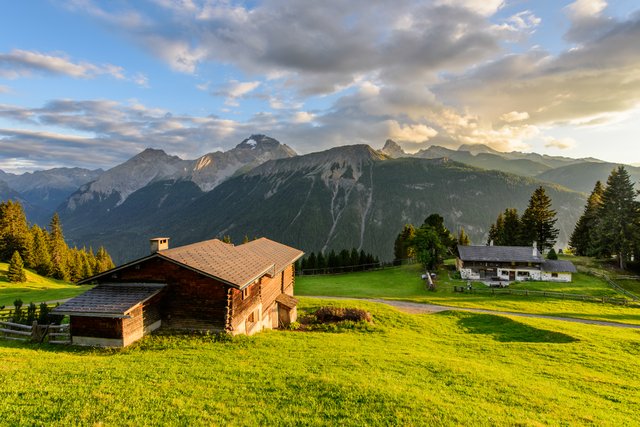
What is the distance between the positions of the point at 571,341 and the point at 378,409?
23.6 m

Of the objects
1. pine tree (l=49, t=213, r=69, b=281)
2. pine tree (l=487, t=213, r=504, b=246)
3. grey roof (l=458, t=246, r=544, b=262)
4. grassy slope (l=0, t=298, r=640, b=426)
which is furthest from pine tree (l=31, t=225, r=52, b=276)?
pine tree (l=487, t=213, r=504, b=246)

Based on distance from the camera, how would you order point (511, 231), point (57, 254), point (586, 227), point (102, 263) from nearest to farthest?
point (586, 227) < point (57, 254) < point (511, 231) < point (102, 263)

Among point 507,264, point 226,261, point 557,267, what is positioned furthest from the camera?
point 507,264

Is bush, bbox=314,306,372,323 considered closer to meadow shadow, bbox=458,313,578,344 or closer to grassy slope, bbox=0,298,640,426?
grassy slope, bbox=0,298,640,426

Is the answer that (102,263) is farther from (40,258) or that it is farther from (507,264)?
(507,264)

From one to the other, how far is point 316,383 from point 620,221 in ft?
247

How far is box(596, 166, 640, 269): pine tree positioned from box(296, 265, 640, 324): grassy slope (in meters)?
8.19

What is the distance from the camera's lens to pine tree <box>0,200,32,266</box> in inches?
2968

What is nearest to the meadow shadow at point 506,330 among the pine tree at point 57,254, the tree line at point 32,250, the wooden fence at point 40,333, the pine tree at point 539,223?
the wooden fence at point 40,333

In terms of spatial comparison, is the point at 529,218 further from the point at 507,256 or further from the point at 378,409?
the point at 378,409

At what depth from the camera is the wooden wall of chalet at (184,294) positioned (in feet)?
75.4

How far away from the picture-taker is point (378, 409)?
11664 millimetres

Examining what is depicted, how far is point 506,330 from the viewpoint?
30.0 meters

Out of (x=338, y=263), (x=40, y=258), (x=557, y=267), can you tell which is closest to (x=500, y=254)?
(x=557, y=267)
